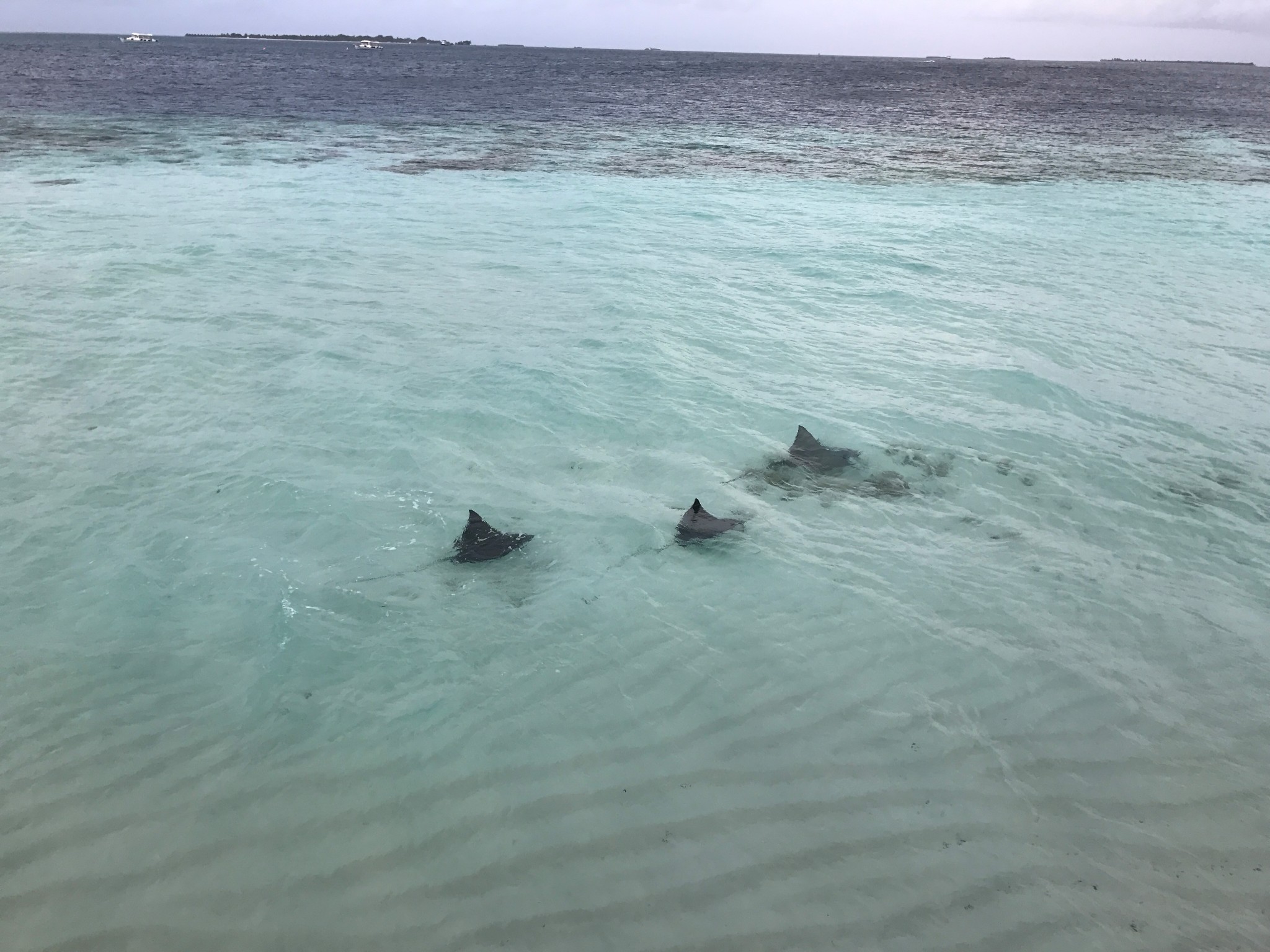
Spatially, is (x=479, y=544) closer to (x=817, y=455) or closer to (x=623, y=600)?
(x=623, y=600)

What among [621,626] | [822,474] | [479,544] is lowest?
[621,626]

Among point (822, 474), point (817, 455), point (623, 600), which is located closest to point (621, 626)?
point (623, 600)

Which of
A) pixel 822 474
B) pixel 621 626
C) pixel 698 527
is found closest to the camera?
pixel 621 626

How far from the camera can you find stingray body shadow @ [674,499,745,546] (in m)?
7.59

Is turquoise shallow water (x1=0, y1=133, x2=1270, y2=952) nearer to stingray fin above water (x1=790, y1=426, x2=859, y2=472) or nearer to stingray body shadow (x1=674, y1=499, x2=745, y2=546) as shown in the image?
stingray body shadow (x1=674, y1=499, x2=745, y2=546)

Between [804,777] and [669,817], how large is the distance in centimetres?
95

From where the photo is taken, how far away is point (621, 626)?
6461 mm

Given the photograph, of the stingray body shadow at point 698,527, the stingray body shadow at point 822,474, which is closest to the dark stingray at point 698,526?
the stingray body shadow at point 698,527

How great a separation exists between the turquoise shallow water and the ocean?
0.03 meters

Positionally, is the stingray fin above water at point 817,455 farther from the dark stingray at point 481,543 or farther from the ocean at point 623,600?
the dark stingray at point 481,543

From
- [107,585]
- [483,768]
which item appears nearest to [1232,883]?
[483,768]

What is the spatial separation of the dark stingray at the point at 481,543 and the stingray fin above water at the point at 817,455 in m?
3.52

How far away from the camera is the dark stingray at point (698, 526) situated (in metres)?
7.60

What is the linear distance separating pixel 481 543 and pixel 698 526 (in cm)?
215
